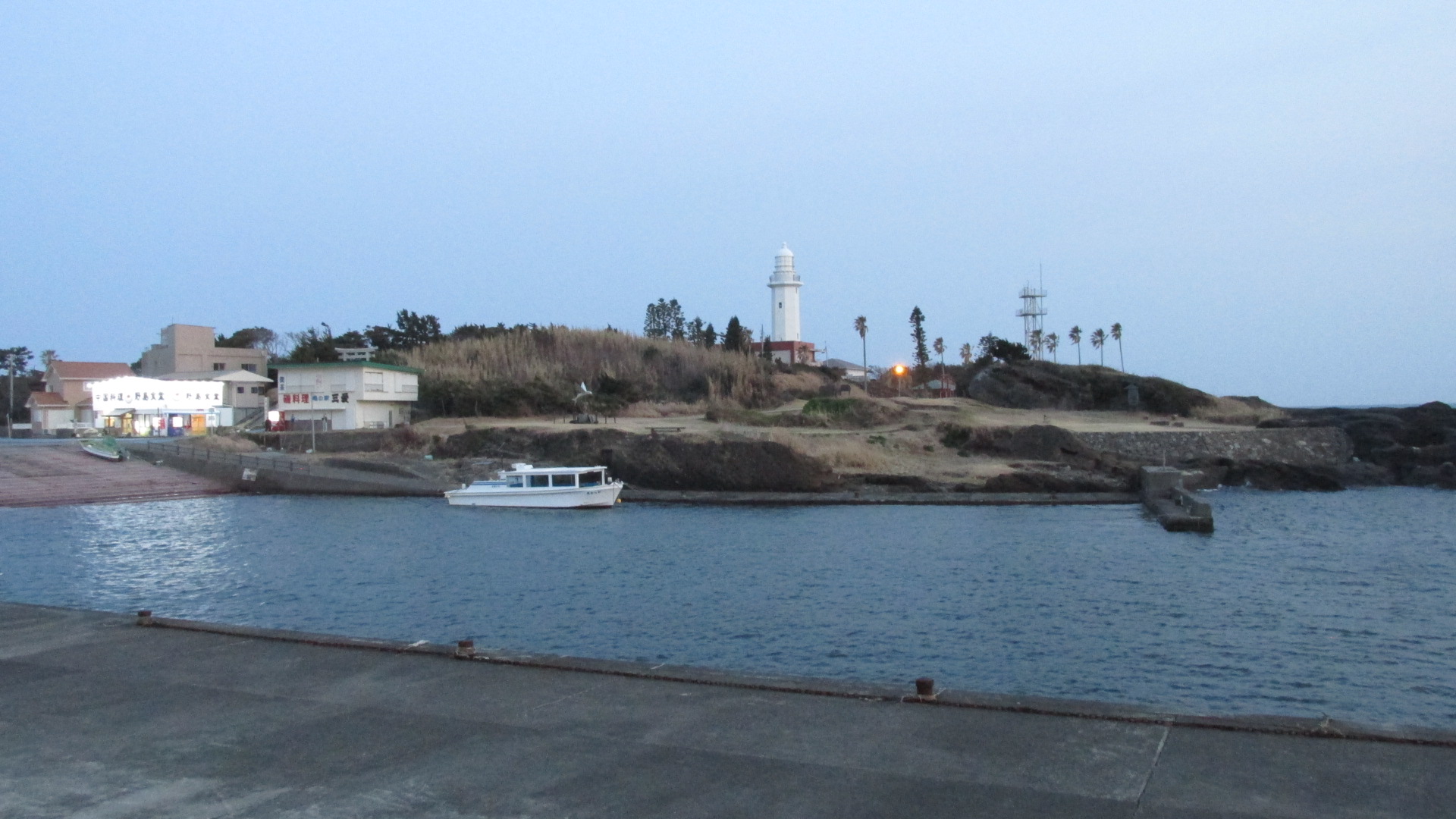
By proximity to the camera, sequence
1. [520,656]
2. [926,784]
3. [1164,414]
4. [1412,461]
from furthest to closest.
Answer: [1164,414], [1412,461], [520,656], [926,784]

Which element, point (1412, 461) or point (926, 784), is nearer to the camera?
point (926, 784)

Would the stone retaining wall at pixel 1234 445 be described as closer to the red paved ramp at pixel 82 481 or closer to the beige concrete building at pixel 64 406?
the red paved ramp at pixel 82 481

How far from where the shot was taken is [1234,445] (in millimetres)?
48938

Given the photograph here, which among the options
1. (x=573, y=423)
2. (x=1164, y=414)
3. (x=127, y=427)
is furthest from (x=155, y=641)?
Result: (x=127, y=427)

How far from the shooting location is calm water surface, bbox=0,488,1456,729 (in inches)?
572

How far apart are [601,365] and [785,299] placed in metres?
22.0

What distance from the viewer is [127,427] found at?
6625 cm

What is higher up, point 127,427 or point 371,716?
point 127,427

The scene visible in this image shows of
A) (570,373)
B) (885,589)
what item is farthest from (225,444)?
(885,589)

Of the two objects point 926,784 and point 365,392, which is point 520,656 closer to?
point 926,784

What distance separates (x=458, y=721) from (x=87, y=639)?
5212 mm

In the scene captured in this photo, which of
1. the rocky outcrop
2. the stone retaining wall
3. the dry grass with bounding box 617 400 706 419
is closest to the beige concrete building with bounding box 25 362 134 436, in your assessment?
the dry grass with bounding box 617 400 706 419

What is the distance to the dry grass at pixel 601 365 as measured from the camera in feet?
210

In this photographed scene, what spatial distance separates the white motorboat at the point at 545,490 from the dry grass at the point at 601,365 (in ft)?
69.8
